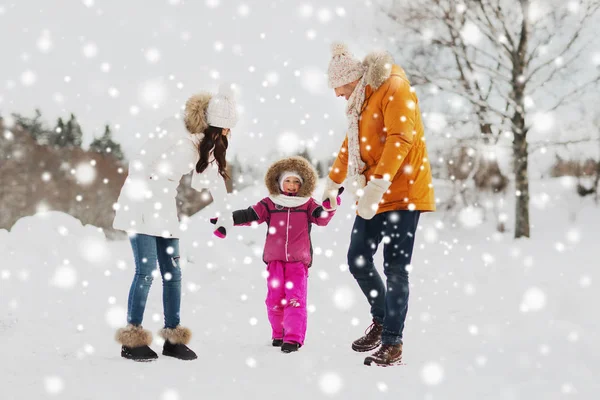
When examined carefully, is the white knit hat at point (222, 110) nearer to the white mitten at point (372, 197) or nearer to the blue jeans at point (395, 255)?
the white mitten at point (372, 197)

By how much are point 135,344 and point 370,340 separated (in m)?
1.76

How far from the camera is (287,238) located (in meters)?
4.52

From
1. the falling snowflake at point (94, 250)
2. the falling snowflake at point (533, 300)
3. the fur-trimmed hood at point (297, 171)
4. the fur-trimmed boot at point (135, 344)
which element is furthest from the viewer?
the falling snowflake at point (94, 250)

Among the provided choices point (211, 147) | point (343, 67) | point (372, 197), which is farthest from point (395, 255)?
point (211, 147)

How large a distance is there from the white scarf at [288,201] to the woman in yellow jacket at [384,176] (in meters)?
0.62

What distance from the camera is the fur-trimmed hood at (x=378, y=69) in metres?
3.77

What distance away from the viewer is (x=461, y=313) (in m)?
5.54

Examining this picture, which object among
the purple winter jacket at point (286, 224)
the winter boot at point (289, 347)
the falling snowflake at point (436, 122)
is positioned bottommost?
the winter boot at point (289, 347)

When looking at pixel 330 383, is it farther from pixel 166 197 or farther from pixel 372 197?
pixel 166 197

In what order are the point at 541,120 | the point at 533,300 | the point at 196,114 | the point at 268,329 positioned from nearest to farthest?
the point at 196,114 < the point at 268,329 < the point at 533,300 < the point at 541,120

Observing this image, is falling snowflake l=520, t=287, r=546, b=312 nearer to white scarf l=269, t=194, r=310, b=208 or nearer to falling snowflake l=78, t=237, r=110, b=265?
white scarf l=269, t=194, r=310, b=208

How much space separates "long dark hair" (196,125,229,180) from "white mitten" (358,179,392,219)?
111cm

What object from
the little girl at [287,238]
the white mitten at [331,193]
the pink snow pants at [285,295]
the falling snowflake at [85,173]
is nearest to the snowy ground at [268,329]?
the pink snow pants at [285,295]

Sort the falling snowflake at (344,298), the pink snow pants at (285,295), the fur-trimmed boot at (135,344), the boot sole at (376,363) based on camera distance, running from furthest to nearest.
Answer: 1. the falling snowflake at (344,298)
2. the pink snow pants at (285,295)
3. the fur-trimmed boot at (135,344)
4. the boot sole at (376,363)
